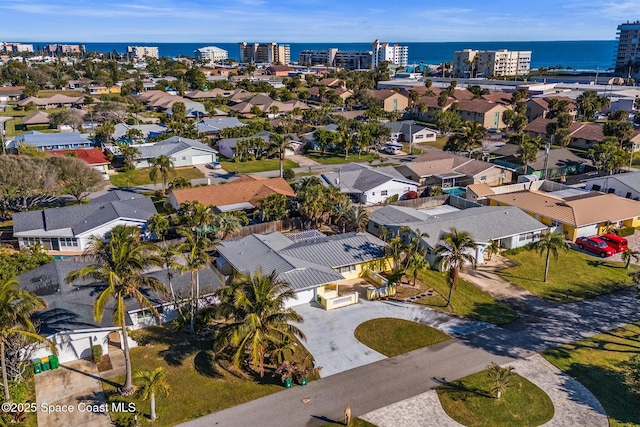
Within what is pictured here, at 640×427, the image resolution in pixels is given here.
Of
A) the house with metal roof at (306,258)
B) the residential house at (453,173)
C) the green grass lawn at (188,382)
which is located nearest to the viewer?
the green grass lawn at (188,382)

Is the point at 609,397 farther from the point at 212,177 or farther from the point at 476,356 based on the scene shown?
the point at 212,177

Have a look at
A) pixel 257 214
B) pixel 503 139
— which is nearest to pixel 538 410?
pixel 257 214

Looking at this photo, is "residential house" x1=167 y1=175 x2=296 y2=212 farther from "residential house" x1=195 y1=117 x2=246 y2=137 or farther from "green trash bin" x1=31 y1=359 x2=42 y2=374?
"residential house" x1=195 y1=117 x2=246 y2=137

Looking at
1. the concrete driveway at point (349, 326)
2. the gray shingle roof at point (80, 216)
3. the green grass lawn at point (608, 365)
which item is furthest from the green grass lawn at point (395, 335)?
the gray shingle roof at point (80, 216)

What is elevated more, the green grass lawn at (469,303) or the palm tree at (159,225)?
the palm tree at (159,225)

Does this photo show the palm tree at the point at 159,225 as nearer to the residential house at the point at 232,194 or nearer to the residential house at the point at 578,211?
the residential house at the point at 232,194
